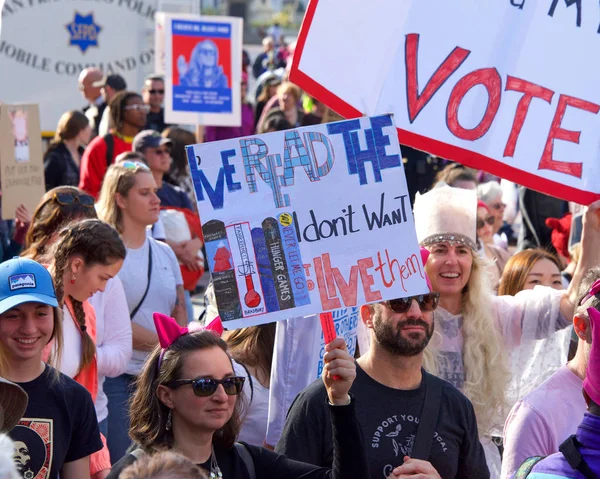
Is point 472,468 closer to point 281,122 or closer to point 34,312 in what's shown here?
point 34,312

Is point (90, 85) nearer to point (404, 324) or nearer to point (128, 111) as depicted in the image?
point (128, 111)

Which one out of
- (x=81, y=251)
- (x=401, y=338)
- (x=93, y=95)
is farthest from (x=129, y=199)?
(x=93, y=95)

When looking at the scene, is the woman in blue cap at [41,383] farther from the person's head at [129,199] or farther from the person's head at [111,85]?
the person's head at [111,85]

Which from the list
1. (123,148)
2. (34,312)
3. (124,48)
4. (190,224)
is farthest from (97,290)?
(124,48)

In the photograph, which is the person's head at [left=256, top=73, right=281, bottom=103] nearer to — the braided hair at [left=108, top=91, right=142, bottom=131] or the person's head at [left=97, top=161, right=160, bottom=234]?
the braided hair at [left=108, top=91, right=142, bottom=131]

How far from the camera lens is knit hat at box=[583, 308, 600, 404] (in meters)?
2.90

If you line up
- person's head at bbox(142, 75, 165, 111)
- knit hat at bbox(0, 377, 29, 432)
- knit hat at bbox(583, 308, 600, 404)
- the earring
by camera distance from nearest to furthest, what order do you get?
knit hat at bbox(583, 308, 600, 404) < knit hat at bbox(0, 377, 29, 432) < the earring < person's head at bbox(142, 75, 165, 111)

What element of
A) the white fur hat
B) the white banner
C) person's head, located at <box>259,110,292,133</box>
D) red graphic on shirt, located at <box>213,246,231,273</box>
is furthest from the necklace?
the white banner

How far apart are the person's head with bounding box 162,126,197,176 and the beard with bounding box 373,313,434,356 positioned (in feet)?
17.0

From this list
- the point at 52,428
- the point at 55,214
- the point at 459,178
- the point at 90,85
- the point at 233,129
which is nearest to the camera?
the point at 52,428

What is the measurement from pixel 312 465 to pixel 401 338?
1.87ft

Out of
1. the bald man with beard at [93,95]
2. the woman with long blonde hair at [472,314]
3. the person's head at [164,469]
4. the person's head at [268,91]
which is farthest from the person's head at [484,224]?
the person's head at [268,91]

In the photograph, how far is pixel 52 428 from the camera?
150 inches

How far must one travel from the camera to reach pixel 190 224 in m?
7.83
